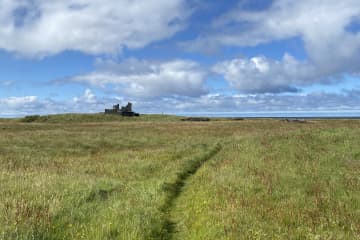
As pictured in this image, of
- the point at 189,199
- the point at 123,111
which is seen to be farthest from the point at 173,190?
the point at 123,111

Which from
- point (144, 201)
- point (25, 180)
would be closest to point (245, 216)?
point (144, 201)

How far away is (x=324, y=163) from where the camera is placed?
802 inches

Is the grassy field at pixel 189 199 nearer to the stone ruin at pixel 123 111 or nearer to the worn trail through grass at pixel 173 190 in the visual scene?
the worn trail through grass at pixel 173 190

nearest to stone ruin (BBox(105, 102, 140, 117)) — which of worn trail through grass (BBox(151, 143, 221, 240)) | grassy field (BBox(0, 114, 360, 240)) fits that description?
worn trail through grass (BBox(151, 143, 221, 240))

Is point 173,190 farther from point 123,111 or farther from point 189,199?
point 123,111

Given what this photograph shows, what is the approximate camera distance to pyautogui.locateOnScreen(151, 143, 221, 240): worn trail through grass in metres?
10.1

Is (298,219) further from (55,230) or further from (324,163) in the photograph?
(324,163)

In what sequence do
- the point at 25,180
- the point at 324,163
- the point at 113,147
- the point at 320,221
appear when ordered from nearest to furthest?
the point at 320,221, the point at 25,180, the point at 324,163, the point at 113,147

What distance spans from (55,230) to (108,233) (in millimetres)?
1184

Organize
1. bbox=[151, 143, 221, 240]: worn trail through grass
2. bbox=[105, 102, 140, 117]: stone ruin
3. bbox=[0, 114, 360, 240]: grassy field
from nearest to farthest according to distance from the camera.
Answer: bbox=[0, 114, 360, 240]: grassy field
bbox=[151, 143, 221, 240]: worn trail through grass
bbox=[105, 102, 140, 117]: stone ruin

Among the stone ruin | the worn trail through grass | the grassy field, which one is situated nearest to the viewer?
the grassy field

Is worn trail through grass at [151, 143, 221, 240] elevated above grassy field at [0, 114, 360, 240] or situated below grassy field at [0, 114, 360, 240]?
below

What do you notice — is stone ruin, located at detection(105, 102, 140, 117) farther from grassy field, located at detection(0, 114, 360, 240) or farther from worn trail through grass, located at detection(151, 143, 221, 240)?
grassy field, located at detection(0, 114, 360, 240)

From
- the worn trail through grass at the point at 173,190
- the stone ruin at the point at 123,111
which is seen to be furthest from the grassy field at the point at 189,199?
the stone ruin at the point at 123,111
